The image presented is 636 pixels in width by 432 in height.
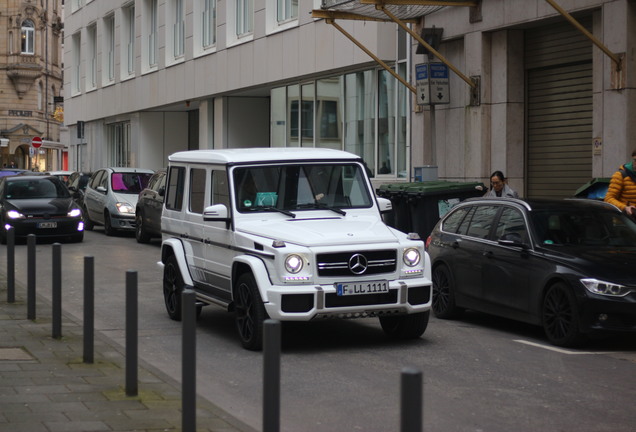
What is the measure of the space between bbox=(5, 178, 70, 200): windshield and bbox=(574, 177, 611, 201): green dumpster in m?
13.4

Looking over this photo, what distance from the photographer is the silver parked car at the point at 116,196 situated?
26797mm

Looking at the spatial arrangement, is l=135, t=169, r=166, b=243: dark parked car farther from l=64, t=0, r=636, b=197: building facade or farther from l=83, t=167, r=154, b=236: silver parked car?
l=64, t=0, r=636, b=197: building facade

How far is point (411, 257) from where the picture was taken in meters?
10.3

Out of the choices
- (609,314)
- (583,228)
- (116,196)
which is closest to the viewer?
(609,314)

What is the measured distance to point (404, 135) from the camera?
24.7 meters

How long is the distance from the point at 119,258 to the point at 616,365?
12.9 metres

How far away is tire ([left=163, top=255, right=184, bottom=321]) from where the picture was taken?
1223 centimetres

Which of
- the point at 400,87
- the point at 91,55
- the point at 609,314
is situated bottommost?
the point at 609,314

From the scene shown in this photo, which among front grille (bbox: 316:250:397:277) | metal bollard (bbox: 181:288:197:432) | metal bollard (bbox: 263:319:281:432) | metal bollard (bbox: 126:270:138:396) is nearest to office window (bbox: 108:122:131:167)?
front grille (bbox: 316:250:397:277)

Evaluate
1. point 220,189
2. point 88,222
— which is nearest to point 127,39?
point 88,222

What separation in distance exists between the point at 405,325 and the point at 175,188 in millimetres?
3383

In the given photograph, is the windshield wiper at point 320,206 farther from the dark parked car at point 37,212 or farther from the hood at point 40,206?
the hood at point 40,206

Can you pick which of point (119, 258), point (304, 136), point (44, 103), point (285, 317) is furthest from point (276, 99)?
point (44, 103)

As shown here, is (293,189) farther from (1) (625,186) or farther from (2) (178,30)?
(2) (178,30)
